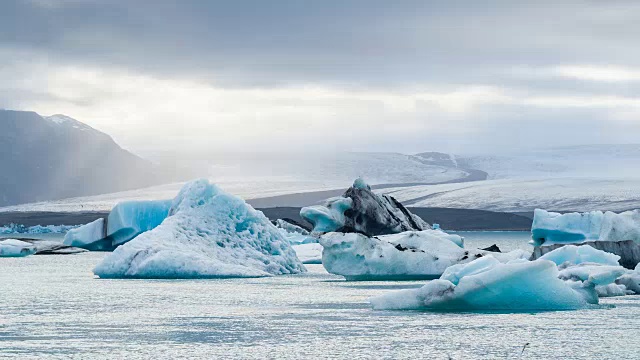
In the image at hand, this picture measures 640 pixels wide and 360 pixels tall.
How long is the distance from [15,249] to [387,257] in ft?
57.6

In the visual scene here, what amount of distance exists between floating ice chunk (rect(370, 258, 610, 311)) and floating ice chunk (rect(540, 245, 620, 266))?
3.47m

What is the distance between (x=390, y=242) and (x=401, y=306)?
24.5 ft

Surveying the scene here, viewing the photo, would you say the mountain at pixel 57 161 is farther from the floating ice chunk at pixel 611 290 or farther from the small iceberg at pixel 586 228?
the floating ice chunk at pixel 611 290

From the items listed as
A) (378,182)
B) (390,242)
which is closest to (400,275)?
(390,242)

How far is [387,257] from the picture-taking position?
2075cm

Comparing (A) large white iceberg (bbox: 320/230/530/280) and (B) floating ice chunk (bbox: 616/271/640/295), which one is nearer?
(B) floating ice chunk (bbox: 616/271/640/295)

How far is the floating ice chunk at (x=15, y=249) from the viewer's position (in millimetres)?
34750

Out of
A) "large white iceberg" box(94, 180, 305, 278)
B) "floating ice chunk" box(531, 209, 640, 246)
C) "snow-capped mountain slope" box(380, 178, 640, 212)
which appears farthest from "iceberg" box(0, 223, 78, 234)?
"large white iceberg" box(94, 180, 305, 278)

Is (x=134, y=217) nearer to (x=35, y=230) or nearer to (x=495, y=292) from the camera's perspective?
(x=495, y=292)

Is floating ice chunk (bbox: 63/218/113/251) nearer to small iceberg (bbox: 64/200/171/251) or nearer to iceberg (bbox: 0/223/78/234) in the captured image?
small iceberg (bbox: 64/200/171/251)

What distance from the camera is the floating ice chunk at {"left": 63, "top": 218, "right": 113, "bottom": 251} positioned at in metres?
33.7

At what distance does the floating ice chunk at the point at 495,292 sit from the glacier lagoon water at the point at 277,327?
0.95ft

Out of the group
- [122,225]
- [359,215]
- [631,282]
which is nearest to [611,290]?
[631,282]

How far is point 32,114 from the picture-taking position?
483 ft
